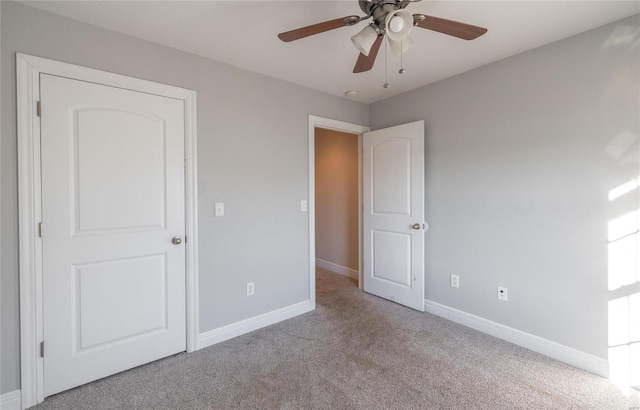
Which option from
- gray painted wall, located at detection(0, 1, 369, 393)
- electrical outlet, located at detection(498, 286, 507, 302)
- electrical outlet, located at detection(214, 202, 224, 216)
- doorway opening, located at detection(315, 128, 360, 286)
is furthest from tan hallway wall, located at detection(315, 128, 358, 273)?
electrical outlet, located at detection(214, 202, 224, 216)

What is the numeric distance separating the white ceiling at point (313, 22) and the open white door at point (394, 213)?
797mm

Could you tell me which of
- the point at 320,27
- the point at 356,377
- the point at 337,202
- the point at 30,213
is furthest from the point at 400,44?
the point at 337,202

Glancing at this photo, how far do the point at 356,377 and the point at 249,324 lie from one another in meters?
1.11

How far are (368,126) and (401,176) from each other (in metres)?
0.89

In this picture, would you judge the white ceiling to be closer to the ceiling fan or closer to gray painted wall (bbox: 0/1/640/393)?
gray painted wall (bbox: 0/1/640/393)

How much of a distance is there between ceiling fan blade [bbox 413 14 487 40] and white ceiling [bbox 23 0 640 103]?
1.00ft

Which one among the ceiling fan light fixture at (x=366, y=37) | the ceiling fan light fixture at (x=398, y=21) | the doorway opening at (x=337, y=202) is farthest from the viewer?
the doorway opening at (x=337, y=202)

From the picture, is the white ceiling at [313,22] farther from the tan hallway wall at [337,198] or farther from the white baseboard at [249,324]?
the white baseboard at [249,324]

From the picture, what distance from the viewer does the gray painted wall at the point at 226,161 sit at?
164 cm

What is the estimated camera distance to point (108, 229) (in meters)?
1.93

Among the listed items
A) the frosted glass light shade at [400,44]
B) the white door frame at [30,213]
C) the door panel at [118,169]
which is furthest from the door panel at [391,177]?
the white door frame at [30,213]

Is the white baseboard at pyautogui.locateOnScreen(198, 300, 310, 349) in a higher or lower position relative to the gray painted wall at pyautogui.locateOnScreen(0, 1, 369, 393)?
lower

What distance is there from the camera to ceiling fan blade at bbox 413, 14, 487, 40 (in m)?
1.38

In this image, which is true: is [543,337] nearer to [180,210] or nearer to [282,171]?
[282,171]
